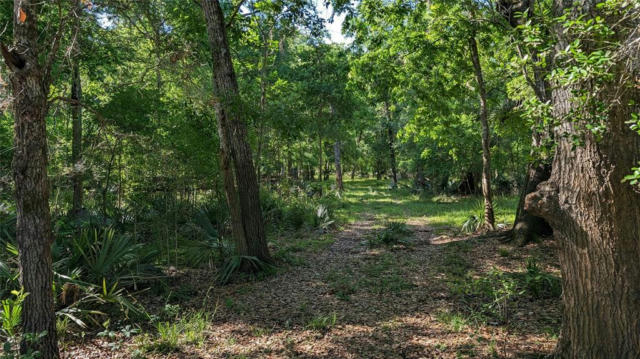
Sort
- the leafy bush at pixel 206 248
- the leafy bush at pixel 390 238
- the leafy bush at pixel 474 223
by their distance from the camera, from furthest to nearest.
Answer: the leafy bush at pixel 474 223 < the leafy bush at pixel 390 238 < the leafy bush at pixel 206 248

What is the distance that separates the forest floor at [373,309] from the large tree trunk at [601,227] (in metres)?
0.88

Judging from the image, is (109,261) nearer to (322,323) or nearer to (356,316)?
(322,323)

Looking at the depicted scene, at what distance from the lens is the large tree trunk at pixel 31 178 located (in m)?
3.05

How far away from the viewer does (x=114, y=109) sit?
7.73 m

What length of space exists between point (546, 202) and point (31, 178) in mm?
4576

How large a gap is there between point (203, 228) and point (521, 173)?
18.1m

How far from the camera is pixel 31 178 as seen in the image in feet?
10.3

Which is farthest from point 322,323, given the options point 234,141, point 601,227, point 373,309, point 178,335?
point 234,141

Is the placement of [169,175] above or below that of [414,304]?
above

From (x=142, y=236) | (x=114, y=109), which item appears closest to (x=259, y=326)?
(x=142, y=236)

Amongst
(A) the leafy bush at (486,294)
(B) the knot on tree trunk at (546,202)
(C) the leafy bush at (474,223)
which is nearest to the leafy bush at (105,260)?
(A) the leafy bush at (486,294)

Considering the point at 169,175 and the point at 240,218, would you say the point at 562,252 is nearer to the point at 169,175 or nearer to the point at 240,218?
the point at 240,218

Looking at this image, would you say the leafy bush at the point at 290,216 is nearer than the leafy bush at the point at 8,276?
No

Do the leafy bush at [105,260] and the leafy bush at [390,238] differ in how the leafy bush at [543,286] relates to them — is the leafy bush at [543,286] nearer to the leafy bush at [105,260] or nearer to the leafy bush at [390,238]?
the leafy bush at [390,238]
